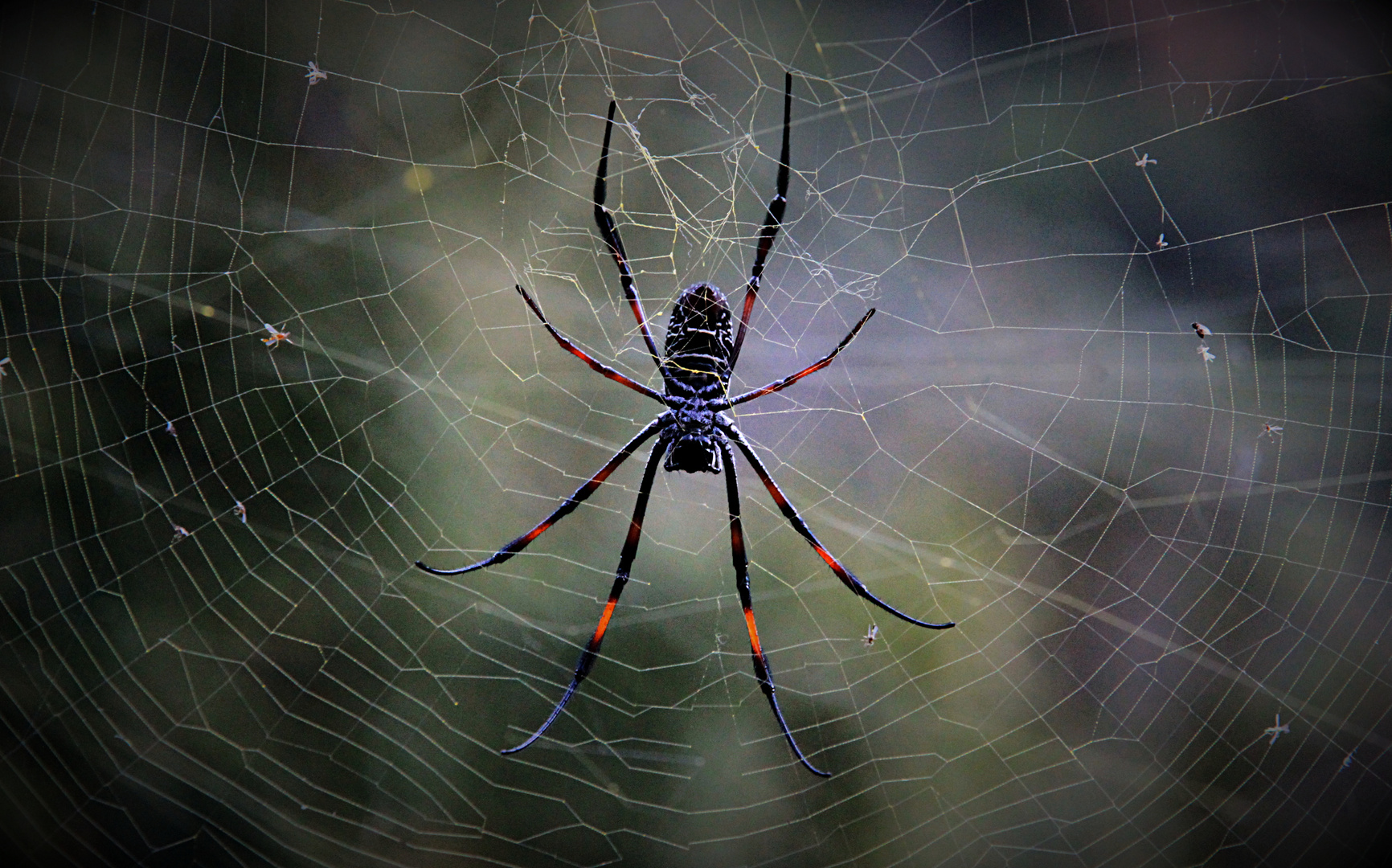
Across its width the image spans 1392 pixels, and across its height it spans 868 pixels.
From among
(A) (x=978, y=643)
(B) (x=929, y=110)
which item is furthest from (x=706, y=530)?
(B) (x=929, y=110)

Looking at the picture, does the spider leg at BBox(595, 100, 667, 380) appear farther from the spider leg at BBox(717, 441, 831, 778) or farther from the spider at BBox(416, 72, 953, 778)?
the spider leg at BBox(717, 441, 831, 778)

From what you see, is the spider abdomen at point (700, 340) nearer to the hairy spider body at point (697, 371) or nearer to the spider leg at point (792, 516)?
the hairy spider body at point (697, 371)

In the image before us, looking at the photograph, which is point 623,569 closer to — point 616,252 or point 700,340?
point 700,340

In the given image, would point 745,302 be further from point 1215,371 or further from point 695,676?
point 1215,371

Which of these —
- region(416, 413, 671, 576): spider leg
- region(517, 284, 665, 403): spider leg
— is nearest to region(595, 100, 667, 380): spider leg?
region(517, 284, 665, 403): spider leg

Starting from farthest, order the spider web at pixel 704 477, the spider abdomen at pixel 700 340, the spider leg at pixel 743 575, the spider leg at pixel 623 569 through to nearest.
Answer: the spider web at pixel 704 477 → the spider leg at pixel 743 575 → the spider leg at pixel 623 569 → the spider abdomen at pixel 700 340

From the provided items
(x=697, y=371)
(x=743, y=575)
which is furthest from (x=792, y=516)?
(x=697, y=371)

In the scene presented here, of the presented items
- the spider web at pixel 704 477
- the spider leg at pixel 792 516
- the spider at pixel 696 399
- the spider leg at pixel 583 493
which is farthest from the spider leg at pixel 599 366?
the spider web at pixel 704 477
